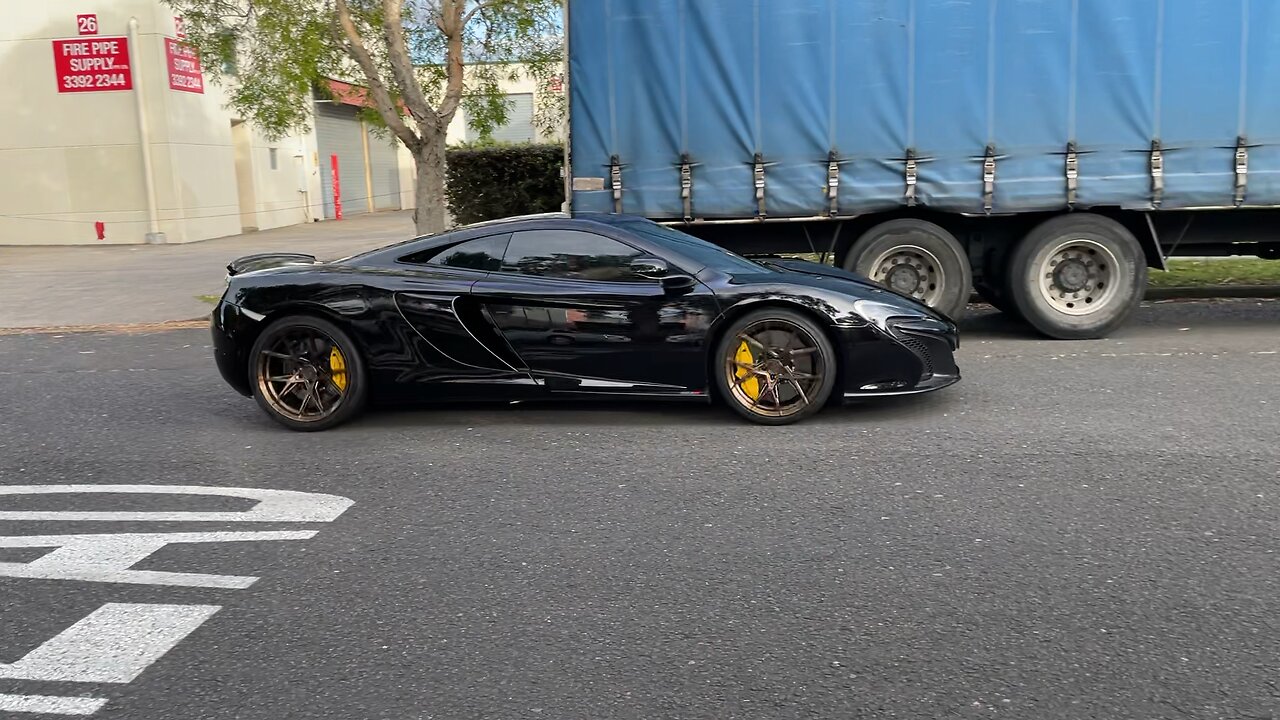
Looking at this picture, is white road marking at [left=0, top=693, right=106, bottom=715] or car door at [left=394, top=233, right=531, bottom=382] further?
car door at [left=394, top=233, right=531, bottom=382]

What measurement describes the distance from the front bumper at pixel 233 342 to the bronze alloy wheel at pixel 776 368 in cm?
286

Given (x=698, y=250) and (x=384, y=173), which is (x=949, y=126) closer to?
(x=698, y=250)

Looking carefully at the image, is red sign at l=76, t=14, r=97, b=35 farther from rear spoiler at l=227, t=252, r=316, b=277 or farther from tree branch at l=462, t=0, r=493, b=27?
Result: rear spoiler at l=227, t=252, r=316, b=277

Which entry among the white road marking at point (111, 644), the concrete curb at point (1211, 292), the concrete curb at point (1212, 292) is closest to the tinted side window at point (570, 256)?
the white road marking at point (111, 644)

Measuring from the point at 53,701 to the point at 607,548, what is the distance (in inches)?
78.5

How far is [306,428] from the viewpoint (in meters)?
6.50

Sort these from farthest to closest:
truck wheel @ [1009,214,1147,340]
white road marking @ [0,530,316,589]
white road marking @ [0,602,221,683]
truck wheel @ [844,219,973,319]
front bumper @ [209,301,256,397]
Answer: truck wheel @ [844,219,973,319]
truck wheel @ [1009,214,1147,340]
front bumper @ [209,301,256,397]
white road marking @ [0,530,316,589]
white road marking @ [0,602,221,683]

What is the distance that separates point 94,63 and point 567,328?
1945 cm

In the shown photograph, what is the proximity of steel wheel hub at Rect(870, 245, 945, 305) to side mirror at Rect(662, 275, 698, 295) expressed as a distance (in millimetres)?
3167

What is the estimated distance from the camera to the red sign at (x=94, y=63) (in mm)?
21625

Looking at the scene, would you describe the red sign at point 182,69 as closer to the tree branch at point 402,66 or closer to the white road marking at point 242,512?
the tree branch at point 402,66

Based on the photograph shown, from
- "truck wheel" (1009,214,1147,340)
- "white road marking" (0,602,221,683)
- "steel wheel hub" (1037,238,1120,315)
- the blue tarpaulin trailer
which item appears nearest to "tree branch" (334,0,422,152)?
the blue tarpaulin trailer

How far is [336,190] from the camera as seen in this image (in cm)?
3262

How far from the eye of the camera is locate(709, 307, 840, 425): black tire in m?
6.21
